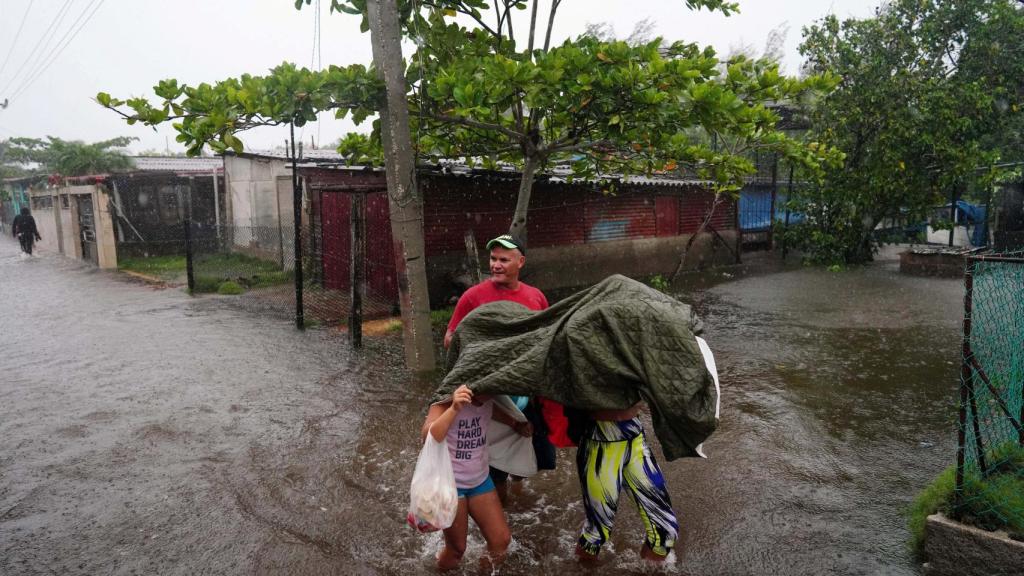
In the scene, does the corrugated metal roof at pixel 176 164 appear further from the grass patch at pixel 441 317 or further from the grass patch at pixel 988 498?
the grass patch at pixel 988 498

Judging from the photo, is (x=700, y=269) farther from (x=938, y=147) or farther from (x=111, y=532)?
(x=111, y=532)

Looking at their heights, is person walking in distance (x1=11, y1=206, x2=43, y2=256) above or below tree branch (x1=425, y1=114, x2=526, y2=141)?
below

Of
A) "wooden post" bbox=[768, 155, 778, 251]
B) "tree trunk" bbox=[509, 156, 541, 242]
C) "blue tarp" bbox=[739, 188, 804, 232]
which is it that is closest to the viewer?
"tree trunk" bbox=[509, 156, 541, 242]

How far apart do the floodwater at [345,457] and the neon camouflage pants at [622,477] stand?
515 millimetres

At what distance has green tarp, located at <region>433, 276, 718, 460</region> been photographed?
2918 mm

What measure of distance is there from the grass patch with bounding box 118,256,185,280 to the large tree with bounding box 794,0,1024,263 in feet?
52.9

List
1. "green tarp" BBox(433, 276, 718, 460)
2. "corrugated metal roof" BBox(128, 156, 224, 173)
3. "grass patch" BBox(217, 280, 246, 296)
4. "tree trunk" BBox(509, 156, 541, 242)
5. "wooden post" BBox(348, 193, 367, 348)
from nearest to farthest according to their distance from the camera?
"green tarp" BBox(433, 276, 718, 460)
"tree trunk" BBox(509, 156, 541, 242)
"wooden post" BBox(348, 193, 367, 348)
"grass patch" BBox(217, 280, 246, 296)
"corrugated metal roof" BBox(128, 156, 224, 173)

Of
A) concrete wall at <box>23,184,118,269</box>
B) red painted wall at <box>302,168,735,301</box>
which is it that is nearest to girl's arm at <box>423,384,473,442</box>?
red painted wall at <box>302,168,735,301</box>

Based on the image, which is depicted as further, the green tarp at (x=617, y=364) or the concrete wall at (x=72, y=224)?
the concrete wall at (x=72, y=224)

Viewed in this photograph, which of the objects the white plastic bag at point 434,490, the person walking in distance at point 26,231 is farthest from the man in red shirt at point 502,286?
the person walking in distance at point 26,231

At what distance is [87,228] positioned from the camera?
1831 cm

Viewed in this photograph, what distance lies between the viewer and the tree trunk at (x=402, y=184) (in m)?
6.38

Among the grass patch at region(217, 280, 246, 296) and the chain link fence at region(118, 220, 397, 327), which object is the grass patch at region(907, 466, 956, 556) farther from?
the grass patch at region(217, 280, 246, 296)

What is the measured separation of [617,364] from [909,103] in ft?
50.1
